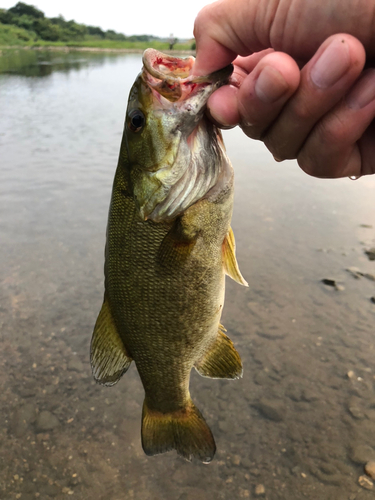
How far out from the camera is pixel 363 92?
1388mm

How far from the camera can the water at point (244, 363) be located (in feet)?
9.59

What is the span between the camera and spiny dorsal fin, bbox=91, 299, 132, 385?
6.77 ft

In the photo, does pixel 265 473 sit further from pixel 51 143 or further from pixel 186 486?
pixel 51 143

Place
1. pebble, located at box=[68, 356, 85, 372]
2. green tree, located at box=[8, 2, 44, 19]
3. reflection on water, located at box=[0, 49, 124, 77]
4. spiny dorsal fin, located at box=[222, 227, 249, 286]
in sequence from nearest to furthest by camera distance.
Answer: spiny dorsal fin, located at box=[222, 227, 249, 286], pebble, located at box=[68, 356, 85, 372], reflection on water, located at box=[0, 49, 124, 77], green tree, located at box=[8, 2, 44, 19]

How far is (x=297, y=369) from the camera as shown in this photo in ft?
12.3

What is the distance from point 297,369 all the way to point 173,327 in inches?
88.7

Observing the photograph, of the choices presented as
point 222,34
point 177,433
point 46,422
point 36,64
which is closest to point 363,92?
point 222,34

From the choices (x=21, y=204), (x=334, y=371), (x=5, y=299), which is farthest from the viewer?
(x=21, y=204)

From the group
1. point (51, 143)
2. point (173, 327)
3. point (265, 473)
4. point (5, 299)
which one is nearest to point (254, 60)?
point (173, 327)

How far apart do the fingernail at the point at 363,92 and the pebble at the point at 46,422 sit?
322cm

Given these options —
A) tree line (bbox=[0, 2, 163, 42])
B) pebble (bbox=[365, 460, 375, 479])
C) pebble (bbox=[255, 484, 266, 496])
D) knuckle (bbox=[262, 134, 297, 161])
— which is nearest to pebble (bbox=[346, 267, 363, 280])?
pebble (bbox=[365, 460, 375, 479])

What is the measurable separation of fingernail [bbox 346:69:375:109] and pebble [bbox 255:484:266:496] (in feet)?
8.86

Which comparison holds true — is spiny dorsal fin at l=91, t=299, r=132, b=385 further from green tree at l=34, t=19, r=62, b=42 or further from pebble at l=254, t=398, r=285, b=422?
green tree at l=34, t=19, r=62, b=42

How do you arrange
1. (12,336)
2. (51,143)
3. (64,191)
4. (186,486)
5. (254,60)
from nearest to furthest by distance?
(254,60) < (186,486) < (12,336) < (64,191) < (51,143)
